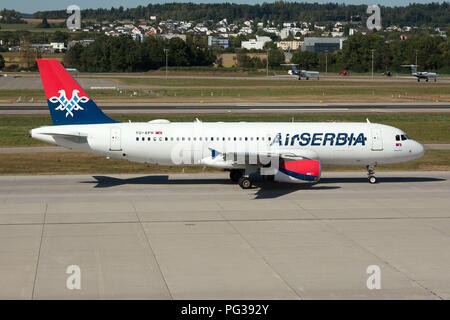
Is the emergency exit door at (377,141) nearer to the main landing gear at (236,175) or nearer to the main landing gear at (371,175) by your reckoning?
the main landing gear at (371,175)

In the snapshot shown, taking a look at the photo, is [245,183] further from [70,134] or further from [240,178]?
[70,134]

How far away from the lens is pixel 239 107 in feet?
283

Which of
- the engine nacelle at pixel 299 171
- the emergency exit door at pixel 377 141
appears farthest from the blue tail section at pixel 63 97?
the emergency exit door at pixel 377 141

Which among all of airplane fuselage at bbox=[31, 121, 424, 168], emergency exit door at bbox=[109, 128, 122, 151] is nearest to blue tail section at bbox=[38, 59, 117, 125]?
airplane fuselage at bbox=[31, 121, 424, 168]

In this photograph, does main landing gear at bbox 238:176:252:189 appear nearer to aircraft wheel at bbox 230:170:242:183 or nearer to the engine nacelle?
the engine nacelle

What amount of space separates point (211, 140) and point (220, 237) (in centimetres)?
1225

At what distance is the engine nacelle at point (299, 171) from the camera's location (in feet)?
128

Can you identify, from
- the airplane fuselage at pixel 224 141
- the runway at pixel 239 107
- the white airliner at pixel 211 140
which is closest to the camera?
the white airliner at pixel 211 140

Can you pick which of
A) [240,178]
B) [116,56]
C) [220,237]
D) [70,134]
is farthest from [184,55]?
[220,237]

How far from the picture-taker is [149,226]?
1236 inches

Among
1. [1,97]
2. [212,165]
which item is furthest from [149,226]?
[1,97]

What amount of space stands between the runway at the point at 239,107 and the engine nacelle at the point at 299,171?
4035cm

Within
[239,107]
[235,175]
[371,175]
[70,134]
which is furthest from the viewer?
[239,107]

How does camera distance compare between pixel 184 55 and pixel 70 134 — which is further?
pixel 184 55
